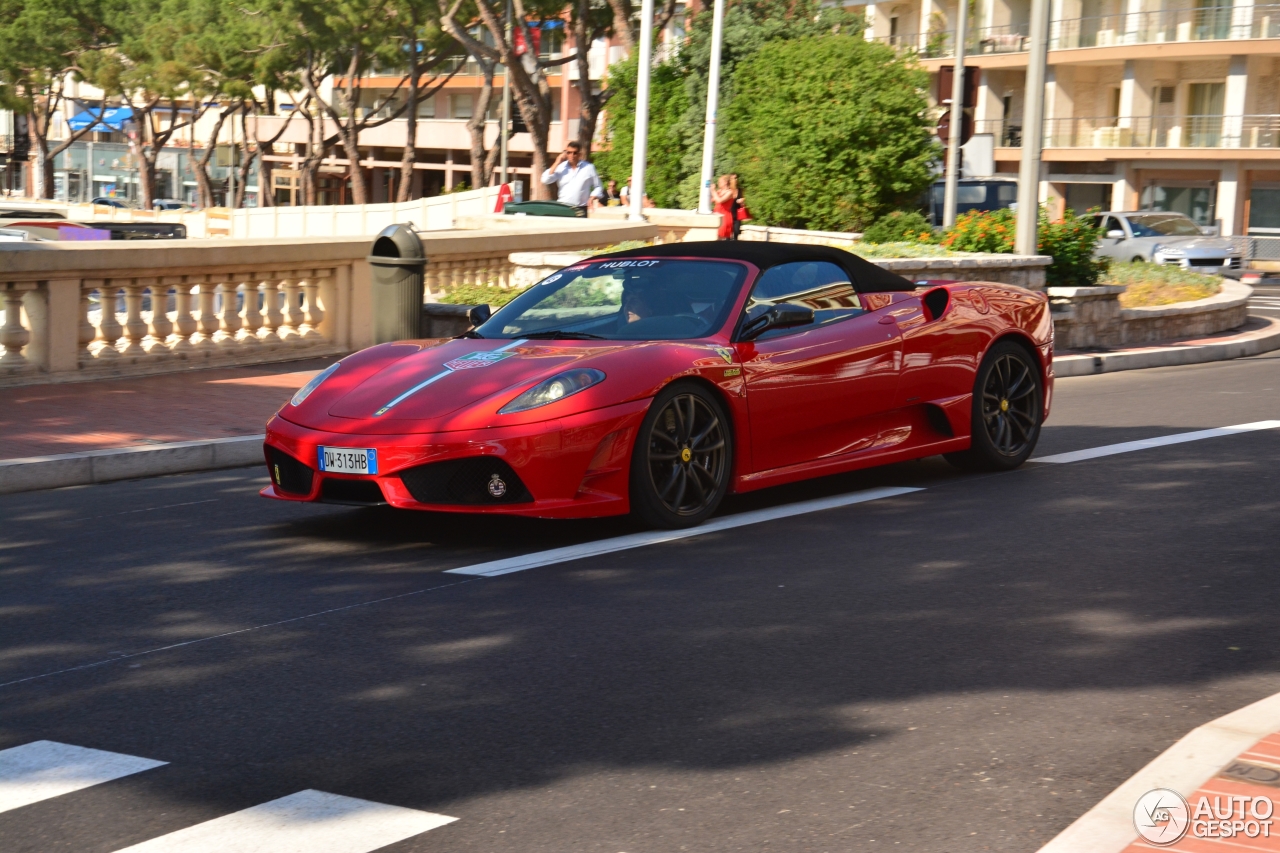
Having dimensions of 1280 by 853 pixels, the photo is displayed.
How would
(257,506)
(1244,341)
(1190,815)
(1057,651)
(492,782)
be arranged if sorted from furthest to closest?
1. (1244,341)
2. (257,506)
3. (1057,651)
4. (492,782)
5. (1190,815)

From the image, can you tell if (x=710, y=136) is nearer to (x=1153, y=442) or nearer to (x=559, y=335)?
(x=1153, y=442)

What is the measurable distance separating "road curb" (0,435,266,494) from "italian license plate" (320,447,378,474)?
8.75 ft

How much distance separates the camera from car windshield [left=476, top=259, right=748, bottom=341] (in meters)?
8.02

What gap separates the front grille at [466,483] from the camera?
23.1 feet

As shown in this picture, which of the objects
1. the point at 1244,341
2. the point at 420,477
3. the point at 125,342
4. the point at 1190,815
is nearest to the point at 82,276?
the point at 125,342

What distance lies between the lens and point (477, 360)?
7.71 metres

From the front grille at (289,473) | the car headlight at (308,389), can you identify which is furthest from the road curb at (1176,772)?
the car headlight at (308,389)

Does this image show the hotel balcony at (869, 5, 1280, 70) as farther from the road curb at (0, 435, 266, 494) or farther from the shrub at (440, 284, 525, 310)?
the road curb at (0, 435, 266, 494)

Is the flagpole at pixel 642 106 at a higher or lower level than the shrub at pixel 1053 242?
higher

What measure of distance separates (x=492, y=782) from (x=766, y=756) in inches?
29.4

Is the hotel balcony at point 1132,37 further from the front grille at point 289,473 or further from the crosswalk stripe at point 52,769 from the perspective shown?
the crosswalk stripe at point 52,769

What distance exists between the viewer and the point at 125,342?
12992 millimetres

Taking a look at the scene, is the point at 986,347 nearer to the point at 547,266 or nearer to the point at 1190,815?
Answer: the point at 1190,815

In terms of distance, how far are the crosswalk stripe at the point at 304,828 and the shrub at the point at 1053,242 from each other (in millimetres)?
14962
